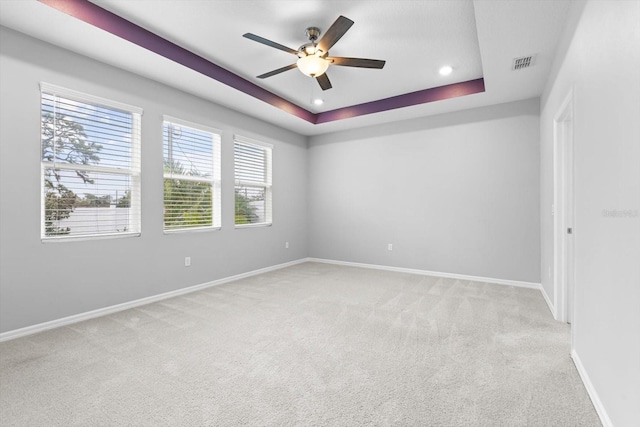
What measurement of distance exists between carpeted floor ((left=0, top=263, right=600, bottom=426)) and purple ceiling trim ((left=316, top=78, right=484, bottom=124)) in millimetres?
2705

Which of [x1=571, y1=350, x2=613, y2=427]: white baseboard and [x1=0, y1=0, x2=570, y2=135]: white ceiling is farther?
[x1=0, y1=0, x2=570, y2=135]: white ceiling

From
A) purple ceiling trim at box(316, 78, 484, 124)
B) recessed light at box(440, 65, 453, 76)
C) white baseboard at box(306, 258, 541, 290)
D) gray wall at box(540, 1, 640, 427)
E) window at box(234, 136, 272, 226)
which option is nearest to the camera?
gray wall at box(540, 1, 640, 427)

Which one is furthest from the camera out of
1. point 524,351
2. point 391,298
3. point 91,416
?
point 391,298

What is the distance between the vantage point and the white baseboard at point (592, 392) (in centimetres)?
148

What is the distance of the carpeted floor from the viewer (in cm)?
159

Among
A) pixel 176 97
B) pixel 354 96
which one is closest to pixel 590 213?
pixel 354 96

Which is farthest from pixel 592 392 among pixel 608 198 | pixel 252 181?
pixel 252 181

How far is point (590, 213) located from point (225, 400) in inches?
94.3

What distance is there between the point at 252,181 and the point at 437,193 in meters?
3.00

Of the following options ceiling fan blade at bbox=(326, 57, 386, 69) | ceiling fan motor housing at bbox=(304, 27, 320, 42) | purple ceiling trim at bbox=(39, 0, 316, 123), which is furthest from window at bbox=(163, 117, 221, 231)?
ceiling fan blade at bbox=(326, 57, 386, 69)

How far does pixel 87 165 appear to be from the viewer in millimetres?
2980

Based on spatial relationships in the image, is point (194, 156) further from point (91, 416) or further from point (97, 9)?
point (91, 416)

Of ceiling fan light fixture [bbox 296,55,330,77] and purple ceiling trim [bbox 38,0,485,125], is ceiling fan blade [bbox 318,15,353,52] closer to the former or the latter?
ceiling fan light fixture [bbox 296,55,330,77]

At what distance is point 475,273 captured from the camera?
4.45 meters
